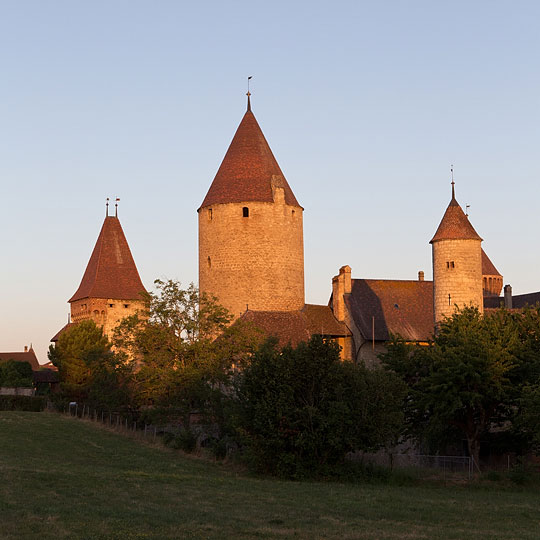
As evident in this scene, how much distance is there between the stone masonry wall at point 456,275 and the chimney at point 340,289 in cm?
793

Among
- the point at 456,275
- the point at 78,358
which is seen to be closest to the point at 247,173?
the point at 456,275

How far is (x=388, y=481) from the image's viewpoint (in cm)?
2684

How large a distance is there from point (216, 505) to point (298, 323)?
28.1 metres

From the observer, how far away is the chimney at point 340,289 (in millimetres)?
49875

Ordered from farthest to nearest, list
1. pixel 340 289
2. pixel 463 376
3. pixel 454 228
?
pixel 340 289
pixel 454 228
pixel 463 376

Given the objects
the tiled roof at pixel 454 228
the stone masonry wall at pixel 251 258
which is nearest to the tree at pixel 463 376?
the tiled roof at pixel 454 228

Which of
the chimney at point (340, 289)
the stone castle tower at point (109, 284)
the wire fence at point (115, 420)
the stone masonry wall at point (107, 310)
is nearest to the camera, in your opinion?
the wire fence at point (115, 420)

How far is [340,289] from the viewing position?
50.1 m

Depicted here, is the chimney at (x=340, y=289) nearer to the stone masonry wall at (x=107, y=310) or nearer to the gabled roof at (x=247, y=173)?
the gabled roof at (x=247, y=173)

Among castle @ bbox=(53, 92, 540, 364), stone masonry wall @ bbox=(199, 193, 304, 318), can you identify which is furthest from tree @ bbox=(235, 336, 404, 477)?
stone masonry wall @ bbox=(199, 193, 304, 318)

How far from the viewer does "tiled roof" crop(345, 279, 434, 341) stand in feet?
159

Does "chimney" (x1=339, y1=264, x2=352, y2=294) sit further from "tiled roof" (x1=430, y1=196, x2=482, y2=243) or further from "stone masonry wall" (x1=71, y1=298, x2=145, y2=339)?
"stone masonry wall" (x1=71, y1=298, x2=145, y2=339)

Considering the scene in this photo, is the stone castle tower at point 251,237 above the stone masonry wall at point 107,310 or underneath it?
above

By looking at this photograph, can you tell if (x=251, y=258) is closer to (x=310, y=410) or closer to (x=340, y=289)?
(x=340, y=289)
